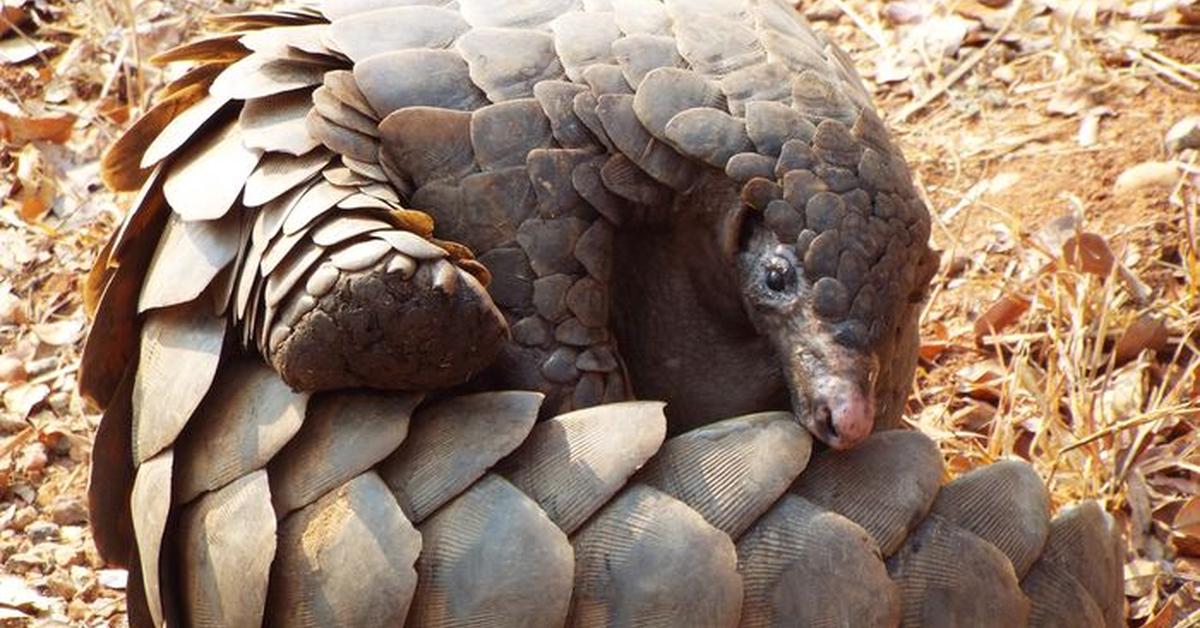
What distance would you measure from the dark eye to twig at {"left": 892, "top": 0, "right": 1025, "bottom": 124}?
88.3 inches

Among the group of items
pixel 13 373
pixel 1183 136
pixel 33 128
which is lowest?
pixel 13 373

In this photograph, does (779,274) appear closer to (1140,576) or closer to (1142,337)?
(1140,576)

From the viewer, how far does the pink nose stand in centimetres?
283

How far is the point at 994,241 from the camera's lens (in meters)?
4.66

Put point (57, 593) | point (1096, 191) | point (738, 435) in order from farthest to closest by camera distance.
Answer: point (1096, 191), point (57, 593), point (738, 435)

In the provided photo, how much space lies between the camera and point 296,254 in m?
2.76

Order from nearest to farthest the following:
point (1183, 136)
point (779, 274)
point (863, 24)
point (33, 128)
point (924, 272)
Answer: point (779, 274)
point (924, 272)
point (1183, 136)
point (33, 128)
point (863, 24)

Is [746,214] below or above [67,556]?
above

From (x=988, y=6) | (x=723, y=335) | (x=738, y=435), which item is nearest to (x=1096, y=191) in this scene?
(x=988, y=6)

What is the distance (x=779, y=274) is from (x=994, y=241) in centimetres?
187

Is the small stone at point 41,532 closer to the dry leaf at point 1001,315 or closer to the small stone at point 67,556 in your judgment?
the small stone at point 67,556

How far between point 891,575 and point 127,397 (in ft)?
3.99

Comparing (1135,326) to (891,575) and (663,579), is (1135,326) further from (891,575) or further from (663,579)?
(663,579)

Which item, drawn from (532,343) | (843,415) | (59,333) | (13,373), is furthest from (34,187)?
(843,415)
